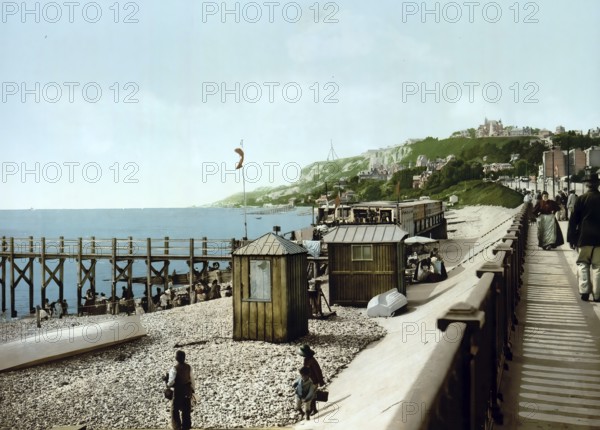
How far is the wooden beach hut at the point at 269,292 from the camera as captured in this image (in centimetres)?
1565

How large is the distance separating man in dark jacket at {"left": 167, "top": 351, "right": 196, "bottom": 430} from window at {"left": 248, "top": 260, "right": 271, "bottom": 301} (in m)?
6.10

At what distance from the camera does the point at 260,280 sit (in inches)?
627

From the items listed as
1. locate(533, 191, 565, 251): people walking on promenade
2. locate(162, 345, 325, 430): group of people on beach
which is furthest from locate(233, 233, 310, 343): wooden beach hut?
locate(533, 191, 565, 251): people walking on promenade

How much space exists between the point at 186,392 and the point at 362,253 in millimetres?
11128

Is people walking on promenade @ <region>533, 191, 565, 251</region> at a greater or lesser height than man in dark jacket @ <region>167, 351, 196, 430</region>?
greater

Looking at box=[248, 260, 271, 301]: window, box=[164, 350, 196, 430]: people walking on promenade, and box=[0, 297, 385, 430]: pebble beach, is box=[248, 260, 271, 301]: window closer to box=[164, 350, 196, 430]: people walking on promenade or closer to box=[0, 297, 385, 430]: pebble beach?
box=[0, 297, 385, 430]: pebble beach

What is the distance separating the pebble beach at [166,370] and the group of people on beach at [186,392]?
420 mm

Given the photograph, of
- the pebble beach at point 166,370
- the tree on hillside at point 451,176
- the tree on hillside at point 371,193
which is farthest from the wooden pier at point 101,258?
the tree on hillside at point 371,193

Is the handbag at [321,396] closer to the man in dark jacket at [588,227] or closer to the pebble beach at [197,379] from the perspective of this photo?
the pebble beach at [197,379]

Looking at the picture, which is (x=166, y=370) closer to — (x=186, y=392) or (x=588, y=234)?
(x=186, y=392)

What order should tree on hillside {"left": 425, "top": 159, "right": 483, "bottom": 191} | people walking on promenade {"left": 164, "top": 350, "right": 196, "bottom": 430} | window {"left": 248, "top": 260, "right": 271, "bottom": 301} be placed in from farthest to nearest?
Result: 1. tree on hillside {"left": 425, "top": 159, "right": 483, "bottom": 191}
2. window {"left": 248, "top": 260, "right": 271, "bottom": 301}
3. people walking on promenade {"left": 164, "top": 350, "right": 196, "bottom": 430}

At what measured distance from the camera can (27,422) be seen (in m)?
11.5

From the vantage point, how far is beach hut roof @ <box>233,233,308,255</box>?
15867 millimetres

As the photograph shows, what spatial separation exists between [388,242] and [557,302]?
10735 millimetres
